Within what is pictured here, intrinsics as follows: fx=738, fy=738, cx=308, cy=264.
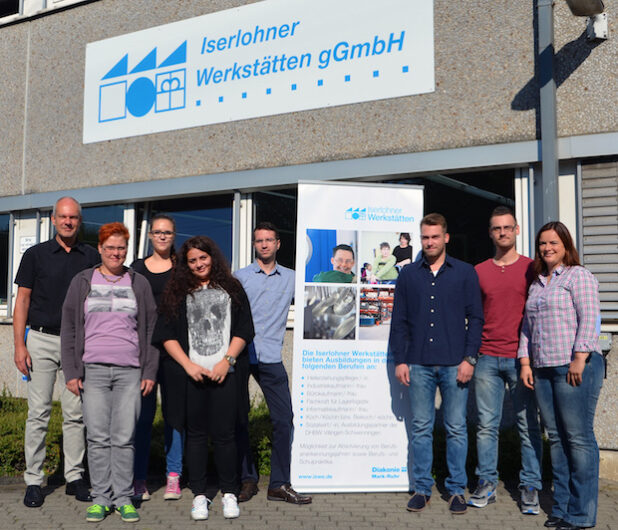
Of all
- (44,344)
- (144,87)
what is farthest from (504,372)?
(144,87)

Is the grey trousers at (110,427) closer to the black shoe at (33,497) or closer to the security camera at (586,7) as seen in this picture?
the black shoe at (33,497)

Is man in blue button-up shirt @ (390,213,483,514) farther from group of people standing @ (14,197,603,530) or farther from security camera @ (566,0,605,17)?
security camera @ (566,0,605,17)

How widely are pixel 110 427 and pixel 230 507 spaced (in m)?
0.93

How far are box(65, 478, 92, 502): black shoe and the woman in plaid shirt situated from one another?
3091 mm

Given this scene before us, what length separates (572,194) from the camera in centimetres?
610

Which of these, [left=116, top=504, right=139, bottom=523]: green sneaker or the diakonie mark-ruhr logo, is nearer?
[left=116, top=504, right=139, bottom=523]: green sneaker

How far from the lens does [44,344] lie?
204 inches

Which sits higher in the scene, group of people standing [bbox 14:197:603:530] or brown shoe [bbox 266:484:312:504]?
group of people standing [bbox 14:197:603:530]

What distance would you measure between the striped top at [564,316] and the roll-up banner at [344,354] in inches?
44.8

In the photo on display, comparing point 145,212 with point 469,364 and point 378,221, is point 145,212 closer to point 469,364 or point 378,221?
point 378,221

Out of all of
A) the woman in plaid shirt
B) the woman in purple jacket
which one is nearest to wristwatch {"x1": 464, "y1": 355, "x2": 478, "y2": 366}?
the woman in plaid shirt

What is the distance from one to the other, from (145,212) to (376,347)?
401 cm

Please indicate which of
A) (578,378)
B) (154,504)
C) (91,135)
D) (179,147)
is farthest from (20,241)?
(578,378)

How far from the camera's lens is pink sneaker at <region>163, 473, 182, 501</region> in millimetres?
5176
